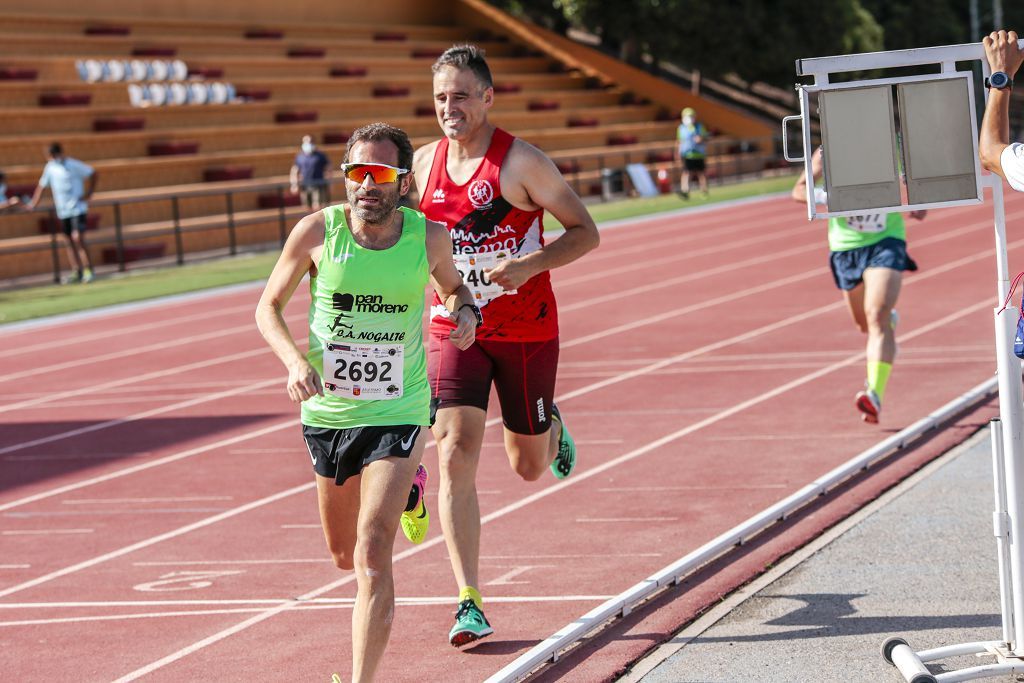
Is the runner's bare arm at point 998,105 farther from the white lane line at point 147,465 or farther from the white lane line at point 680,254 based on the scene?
the white lane line at point 680,254

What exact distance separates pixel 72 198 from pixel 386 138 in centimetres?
1972

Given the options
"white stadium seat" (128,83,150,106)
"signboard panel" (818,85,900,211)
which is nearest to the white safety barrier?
"signboard panel" (818,85,900,211)

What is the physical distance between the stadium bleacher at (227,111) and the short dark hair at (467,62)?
1887 cm

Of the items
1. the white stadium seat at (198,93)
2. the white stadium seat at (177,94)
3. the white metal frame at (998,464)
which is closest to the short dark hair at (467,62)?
the white metal frame at (998,464)

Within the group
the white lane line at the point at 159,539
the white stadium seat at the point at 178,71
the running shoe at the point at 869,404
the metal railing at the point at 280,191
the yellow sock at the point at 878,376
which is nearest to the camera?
the white lane line at the point at 159,539

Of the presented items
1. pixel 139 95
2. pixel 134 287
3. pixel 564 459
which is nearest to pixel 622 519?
pixel 564 459

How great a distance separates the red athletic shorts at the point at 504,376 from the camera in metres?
6.16

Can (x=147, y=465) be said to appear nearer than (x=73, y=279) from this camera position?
Yes

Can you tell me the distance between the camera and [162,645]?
6188mm

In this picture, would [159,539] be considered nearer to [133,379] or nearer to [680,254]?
[133,379]

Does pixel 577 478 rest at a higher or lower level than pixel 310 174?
lower

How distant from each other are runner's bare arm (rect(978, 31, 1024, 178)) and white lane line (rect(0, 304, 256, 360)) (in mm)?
13417

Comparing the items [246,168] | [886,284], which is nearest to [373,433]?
[886,284]

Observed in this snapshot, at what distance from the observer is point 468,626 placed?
5.78m
